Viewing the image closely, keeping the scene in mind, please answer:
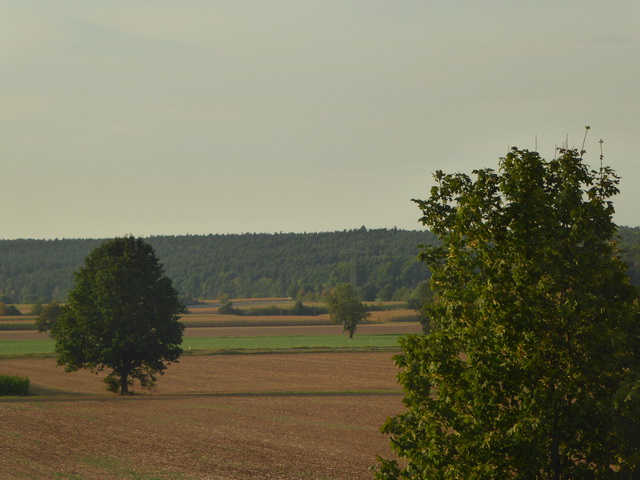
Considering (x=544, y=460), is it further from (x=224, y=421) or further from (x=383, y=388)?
(x=383, y=388)

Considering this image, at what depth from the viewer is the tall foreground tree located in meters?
14.0

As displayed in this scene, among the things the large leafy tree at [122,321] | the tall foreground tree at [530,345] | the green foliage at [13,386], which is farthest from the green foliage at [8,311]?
the tall foreground tree at [530,345]

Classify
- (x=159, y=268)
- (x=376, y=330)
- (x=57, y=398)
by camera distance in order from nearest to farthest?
(x=57, y=398) < (x=159, y=268) < (x=376, y=330)

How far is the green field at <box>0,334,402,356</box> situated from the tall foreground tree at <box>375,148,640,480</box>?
94301 millimetres

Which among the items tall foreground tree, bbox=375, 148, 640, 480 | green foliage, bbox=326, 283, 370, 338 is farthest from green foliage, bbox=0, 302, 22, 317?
tall foreground tree, bbox=375, 148, 640, 480

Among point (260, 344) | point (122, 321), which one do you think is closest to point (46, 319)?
point (260, 344)

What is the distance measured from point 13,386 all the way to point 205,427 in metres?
22.7

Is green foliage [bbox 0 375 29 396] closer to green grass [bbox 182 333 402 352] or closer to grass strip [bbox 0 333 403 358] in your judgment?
grass strip [bbox 0 333 403 358]

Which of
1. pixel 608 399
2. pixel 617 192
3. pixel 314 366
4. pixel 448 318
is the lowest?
pixel 314 366

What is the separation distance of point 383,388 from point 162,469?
115 ft

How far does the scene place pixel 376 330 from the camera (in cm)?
16075

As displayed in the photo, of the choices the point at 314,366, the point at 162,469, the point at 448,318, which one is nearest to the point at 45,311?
the point at 314,366

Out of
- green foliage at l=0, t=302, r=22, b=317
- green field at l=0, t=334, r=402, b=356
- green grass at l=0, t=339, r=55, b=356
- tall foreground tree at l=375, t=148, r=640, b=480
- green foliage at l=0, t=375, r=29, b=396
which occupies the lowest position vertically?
green grass at l=0, t=339, r=55, b=356

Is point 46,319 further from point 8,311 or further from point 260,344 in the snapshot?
point 8,311
